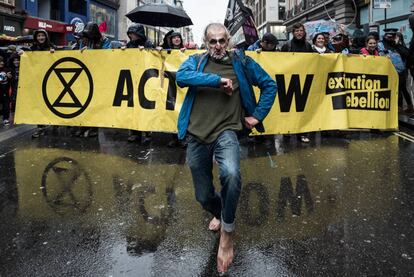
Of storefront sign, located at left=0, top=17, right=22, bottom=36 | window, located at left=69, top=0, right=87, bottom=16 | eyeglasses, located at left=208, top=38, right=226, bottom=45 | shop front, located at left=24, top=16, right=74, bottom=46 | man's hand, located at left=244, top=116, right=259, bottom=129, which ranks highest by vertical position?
window, located at left=69, top=0, right=87, bottom=16

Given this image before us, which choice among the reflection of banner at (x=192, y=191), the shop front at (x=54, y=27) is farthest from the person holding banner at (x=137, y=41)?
the shop front at (x=54, y=27)

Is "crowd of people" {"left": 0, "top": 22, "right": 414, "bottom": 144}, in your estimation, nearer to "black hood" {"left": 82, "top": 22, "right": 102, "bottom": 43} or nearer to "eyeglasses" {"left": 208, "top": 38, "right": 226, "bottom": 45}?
"black hood" {"left": 82, "top": 22, "right": 102, "bottom": 43}

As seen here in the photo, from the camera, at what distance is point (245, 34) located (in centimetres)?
877

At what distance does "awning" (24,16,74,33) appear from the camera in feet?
87.3

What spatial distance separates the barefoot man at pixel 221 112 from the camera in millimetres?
3037

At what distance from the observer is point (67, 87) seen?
26.7 feet

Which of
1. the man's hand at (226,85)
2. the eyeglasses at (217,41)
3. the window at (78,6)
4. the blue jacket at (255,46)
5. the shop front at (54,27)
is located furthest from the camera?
the window at (78,6)

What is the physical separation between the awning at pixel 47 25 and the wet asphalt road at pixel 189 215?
74.0ft

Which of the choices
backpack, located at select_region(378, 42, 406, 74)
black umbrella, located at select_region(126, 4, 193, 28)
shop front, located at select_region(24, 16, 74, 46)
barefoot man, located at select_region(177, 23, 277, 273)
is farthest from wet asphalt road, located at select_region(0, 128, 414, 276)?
shop front, located at select_region(24, 16, 74, 46)

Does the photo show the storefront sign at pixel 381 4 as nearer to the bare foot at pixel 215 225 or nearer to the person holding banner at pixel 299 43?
the person holding banner at pixel 299 43

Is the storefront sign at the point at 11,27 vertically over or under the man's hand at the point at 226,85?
over

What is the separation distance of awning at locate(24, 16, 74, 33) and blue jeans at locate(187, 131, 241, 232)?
86.4ft

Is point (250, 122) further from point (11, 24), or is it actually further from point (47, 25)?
point (47, 25)

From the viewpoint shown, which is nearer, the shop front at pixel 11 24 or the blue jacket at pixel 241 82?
the blue jacket at pixel 241 82
